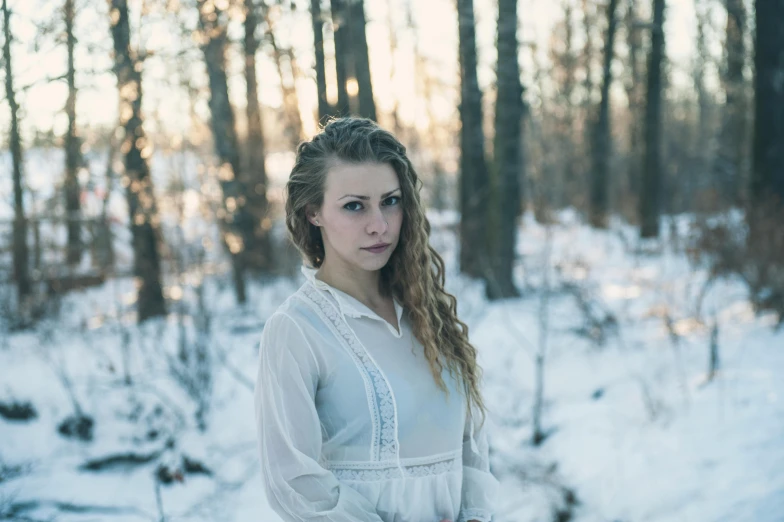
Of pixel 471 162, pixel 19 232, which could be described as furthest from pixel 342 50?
pixel 19 232

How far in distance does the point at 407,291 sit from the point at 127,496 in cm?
360

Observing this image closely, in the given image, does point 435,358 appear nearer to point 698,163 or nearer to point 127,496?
point 127,496

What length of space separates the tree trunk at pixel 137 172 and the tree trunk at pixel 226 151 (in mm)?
731

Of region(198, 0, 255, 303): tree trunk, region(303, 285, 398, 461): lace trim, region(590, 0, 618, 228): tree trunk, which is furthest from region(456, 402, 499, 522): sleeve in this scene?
region(590, 0, 618, 228): tree trunk

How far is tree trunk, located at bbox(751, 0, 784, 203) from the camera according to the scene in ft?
25.3

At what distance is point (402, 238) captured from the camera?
82.4 inches

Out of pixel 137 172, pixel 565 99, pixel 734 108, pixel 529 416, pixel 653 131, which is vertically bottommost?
pixel 529 416

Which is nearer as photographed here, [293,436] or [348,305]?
[293,436]

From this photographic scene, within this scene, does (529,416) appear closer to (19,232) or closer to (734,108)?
(19,232)

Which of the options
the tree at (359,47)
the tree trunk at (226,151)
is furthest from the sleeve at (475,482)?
the tree trunk at (226,151)

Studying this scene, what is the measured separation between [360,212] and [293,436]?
0.65 metres

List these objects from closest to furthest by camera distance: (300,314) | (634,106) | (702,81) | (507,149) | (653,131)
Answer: (300,314)
(507,149)
(653,131)
(634,106)
(702,81)

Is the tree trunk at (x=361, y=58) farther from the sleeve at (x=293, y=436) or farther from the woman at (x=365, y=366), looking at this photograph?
the sleeve at (x=293, y=436)

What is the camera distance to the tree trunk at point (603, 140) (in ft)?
50.2
